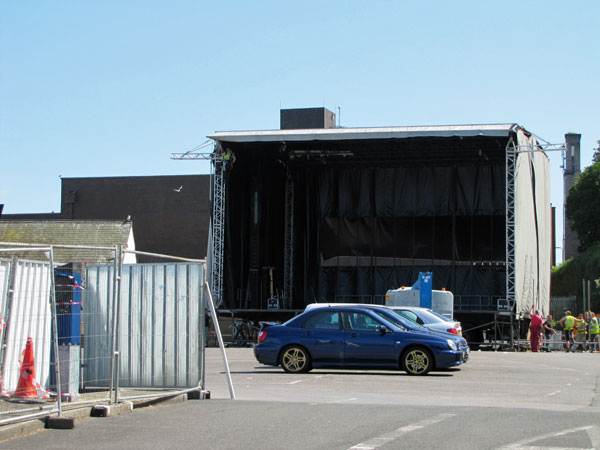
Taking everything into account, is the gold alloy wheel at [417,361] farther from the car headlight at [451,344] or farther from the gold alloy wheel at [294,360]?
the gold alloy wheel at [294,360]

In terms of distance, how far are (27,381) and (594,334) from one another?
89.1ft

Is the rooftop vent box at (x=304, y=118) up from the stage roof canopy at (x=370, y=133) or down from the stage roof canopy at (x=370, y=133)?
up

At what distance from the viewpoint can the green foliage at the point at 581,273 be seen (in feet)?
182

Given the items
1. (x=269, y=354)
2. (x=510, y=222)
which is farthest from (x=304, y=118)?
(x=269, y=354)

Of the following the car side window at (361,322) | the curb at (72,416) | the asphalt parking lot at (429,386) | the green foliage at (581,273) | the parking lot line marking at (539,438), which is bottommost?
the asphalt parking lot at (429,386)

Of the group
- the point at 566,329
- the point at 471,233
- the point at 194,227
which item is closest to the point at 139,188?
the point at 194,227

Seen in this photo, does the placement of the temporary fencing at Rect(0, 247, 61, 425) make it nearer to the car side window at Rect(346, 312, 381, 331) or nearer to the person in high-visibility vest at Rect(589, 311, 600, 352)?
the car side window at Rect(346, 312, 381, 331)

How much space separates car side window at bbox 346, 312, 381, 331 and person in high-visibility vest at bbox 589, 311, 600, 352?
57.3 ft

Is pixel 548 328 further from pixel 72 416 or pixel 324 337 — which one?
pixel 72 416

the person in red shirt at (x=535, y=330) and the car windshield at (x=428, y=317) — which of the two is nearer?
the car windshield at (x=428, y=317)

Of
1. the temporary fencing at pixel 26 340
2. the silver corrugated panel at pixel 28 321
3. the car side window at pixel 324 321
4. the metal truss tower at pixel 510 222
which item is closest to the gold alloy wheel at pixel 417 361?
the car side window at pixel 324 321

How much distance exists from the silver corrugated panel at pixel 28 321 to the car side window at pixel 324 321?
6.72m

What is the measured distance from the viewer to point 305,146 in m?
38.2

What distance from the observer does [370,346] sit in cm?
1770
